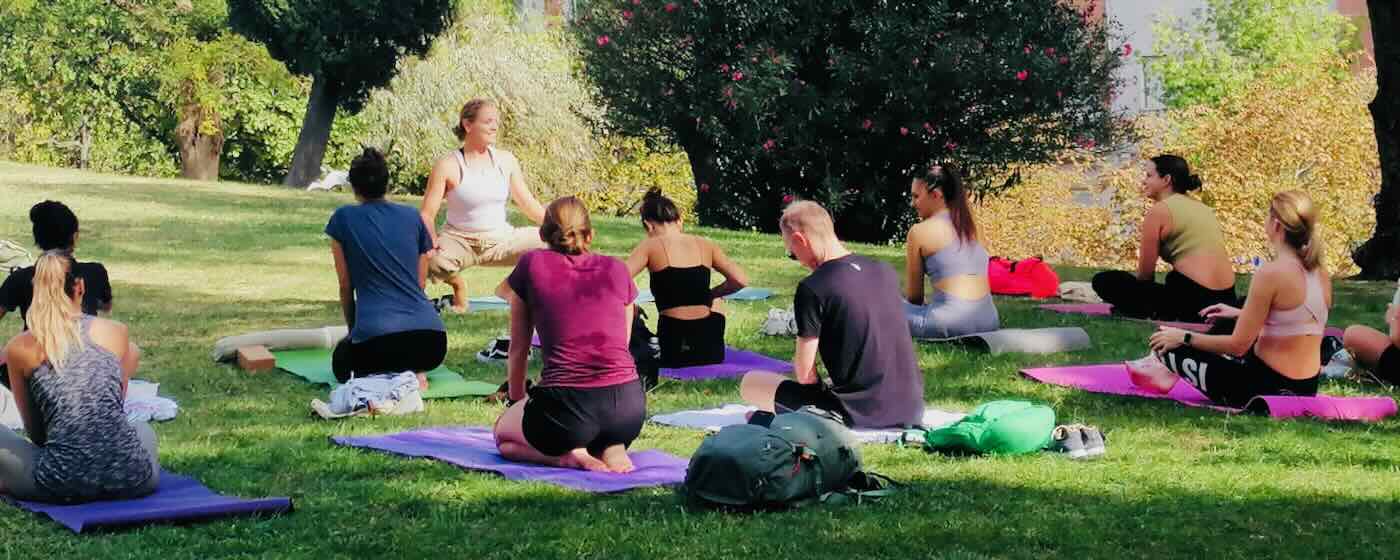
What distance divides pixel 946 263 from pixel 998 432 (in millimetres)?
3545

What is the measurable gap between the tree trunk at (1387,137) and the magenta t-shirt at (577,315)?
37.7 feet

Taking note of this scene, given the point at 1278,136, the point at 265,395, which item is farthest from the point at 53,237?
the point at 1278,136

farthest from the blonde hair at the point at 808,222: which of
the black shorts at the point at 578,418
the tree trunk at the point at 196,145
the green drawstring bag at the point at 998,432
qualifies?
the tree trunk at the point at 196,145

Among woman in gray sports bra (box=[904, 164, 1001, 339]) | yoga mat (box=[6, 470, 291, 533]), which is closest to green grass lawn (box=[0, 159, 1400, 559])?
yoga mat (box=[6, 470, 291, 533])

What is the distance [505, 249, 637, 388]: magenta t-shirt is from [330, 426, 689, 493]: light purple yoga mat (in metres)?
0.37

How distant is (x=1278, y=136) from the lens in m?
36.7

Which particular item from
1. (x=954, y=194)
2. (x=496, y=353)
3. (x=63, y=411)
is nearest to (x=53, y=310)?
(x=63, y=411)

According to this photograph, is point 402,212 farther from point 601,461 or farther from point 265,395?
point 601,461

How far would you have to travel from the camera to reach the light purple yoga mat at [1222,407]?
836 centimetres

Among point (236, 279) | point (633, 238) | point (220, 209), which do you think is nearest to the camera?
point (236, 279)

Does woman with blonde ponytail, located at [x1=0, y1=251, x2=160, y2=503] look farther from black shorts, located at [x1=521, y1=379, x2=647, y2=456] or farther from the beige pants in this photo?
the beige pants

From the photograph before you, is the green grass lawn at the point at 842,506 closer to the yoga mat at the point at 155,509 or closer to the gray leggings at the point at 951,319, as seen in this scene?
the yoga mat at the point at 155,509

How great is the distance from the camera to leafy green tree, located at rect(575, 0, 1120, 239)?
1992 centimetres

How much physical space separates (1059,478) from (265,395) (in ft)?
14.7
